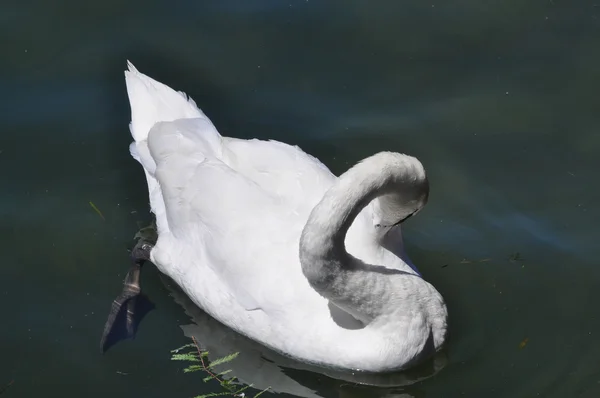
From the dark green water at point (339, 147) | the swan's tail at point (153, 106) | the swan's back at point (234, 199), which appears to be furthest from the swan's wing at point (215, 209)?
the dark green water at point (339, 147)

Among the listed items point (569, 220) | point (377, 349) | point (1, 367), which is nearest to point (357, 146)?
point (569, 220)

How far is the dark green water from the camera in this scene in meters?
6.91

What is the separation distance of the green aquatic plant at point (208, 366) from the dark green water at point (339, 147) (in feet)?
0.32

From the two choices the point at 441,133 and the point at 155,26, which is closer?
the point at 441,133

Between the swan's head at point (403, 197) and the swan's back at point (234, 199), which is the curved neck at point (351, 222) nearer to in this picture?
the swan's head at point (403, 197)

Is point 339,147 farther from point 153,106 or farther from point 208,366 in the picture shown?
point 208,366

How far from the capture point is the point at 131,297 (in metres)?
7.31

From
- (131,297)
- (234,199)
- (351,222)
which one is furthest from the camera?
(131,297)

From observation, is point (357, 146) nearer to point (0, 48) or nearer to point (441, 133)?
point (441, 133)

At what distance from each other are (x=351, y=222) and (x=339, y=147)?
8.02 feet

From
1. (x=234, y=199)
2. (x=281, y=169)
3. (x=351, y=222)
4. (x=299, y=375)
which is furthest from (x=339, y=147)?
(x=351, y=222)

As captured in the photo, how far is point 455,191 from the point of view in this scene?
7902 millimetres

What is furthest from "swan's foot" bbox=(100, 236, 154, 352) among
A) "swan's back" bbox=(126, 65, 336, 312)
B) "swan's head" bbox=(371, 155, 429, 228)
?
"swan's head" bbox=(371, 155, 429, 228)

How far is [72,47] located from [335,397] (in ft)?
13.1
